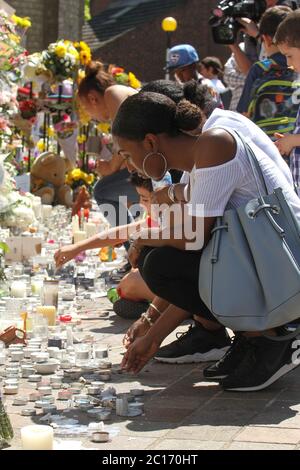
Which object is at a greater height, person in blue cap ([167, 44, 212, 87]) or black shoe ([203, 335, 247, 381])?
person in blue cap ([167, 44, 212, 87])

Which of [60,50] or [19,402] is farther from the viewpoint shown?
[60,50]

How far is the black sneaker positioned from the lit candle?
110cm

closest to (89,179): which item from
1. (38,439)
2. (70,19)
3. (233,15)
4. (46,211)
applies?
(46,211)

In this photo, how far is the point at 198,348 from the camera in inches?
215

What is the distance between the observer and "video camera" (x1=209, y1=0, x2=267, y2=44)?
28.8ft

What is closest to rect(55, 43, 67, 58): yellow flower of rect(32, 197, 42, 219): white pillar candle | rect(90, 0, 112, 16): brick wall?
rect(32, 197, 42, 219): white pillar candle

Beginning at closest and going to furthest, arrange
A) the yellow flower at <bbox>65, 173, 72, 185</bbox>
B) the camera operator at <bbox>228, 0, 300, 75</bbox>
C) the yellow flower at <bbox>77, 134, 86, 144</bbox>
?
the camera operator at <bbox>228, 0, 300, 75</bbox> → the yellow flower at <bbox>65, 173, 72, 185</bbox> → the yellow flower at <bbox>77, 134, 86, 144</bbox>

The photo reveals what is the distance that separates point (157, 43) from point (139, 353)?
32665mm

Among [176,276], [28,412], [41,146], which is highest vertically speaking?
[41,146]

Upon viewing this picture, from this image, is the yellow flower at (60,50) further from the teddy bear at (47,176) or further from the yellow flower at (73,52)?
the teddy bear at (47,176)

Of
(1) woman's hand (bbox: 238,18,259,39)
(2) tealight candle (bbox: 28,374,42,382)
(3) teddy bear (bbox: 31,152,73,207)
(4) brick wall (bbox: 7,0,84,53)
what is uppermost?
(4) brick wall (bbox: 7,0,84,53)

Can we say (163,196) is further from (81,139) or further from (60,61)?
(81,139)

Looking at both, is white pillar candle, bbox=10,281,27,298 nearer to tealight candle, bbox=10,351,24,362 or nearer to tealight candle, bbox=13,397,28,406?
tealight candle, bbox=10,351,24,362
